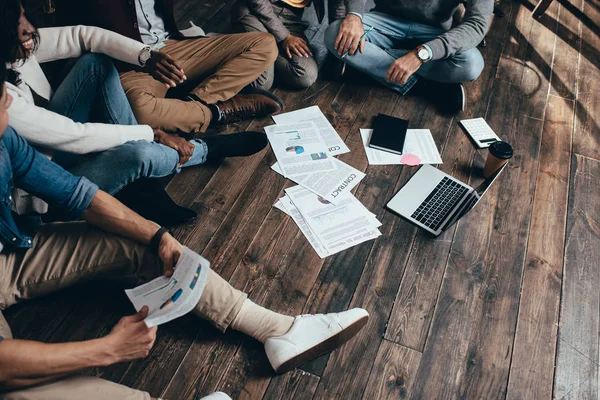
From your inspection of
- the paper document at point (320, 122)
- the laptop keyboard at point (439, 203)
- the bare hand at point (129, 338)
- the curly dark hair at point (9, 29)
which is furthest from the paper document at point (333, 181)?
the curly dark hair at point (9, 29)

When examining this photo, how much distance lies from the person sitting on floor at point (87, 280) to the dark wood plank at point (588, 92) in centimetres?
166

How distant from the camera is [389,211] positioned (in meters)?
2.02

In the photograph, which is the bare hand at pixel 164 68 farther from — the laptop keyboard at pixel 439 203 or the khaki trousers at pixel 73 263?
the laptop keyboard at pixel 439 203

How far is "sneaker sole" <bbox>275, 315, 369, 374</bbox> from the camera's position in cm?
150

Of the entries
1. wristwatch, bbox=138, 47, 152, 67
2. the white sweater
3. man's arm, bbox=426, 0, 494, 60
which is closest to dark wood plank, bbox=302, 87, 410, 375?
man's arm, bbox=426, 0, 494, 60

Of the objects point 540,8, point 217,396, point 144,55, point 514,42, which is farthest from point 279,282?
point 540,8

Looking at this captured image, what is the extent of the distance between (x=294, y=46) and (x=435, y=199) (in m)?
1.12

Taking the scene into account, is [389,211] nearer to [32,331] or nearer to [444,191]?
[444,191]

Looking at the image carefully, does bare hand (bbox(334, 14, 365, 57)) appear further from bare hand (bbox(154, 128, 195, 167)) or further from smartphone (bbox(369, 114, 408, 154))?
bare hand (bbox(154, 128, 195, 167))

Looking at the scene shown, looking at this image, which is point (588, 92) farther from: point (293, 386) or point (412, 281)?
point (293, 386)

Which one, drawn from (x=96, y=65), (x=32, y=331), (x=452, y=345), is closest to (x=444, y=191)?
(x=452, y=345)

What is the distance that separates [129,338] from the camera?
4.01 ft

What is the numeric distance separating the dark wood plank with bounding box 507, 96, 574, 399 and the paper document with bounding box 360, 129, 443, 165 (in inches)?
20.5

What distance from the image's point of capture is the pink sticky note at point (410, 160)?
2203mm
